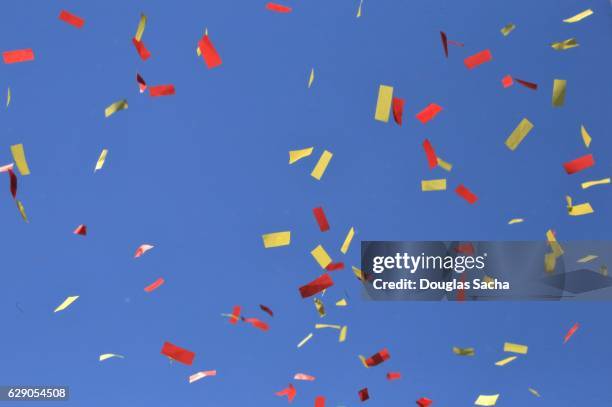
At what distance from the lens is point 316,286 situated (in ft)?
4.83

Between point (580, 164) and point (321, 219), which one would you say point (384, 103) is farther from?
point (580, 164)

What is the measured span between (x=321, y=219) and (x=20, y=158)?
0.62m

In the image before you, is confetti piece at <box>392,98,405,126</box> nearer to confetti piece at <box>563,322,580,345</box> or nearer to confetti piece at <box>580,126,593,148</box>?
confetti piece at <box>580,126,593,148</box>

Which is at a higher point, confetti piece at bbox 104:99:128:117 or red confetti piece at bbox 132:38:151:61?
red confetti piece at bbox 132:38:151:61

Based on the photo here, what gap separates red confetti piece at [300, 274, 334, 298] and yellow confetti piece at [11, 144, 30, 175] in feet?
2.00

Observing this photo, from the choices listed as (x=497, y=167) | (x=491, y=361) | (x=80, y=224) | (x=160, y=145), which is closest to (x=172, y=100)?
(x=160, y=145)

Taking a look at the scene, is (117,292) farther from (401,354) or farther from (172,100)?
(401,354)

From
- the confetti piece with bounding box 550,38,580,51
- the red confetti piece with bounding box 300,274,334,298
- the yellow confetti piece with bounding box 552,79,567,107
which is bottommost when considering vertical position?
the red confetti piece with bounding box 300,274,334,298

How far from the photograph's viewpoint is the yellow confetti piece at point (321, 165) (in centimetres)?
148

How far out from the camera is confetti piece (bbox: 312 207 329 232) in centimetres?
147

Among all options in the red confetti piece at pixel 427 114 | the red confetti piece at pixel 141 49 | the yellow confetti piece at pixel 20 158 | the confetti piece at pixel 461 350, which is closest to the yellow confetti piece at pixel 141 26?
the red confetti piece at pixel 141 49

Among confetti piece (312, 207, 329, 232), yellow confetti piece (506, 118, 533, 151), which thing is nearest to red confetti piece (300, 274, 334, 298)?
confetti piece (312, 207, 329, 232)

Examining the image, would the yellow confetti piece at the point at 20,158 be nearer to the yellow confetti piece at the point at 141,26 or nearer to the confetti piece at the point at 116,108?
the confetti piece at the point at 116,108

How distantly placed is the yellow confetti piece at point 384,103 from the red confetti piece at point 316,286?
34cm
